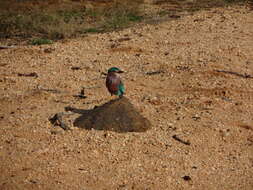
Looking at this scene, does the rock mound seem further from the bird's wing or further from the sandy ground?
the bird's wing

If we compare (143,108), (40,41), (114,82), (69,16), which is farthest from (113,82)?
(69,16)

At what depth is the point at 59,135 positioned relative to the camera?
16.5 feet

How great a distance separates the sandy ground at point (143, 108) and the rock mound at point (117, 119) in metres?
0.07

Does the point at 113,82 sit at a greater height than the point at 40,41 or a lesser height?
lesser

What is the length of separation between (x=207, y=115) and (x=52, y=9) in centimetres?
648

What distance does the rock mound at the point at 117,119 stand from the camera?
16.7 ft

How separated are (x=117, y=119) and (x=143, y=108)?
67cm

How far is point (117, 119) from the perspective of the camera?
509cm

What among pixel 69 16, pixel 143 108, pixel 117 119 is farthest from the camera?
pixel 69 16

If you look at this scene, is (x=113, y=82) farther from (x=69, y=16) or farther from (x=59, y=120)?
(x=69, y=16)

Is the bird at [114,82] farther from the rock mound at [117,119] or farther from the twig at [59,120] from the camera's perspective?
the twig at [59,120]

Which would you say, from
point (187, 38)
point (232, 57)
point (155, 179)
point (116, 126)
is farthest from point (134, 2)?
point (155, 179)

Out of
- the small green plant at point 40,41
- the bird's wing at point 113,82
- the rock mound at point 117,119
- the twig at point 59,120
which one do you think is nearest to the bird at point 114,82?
the bird's wing at point 113,82

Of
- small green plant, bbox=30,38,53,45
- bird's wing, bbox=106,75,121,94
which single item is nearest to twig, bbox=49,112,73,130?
bird's wing, bbox=106,75,121,94
